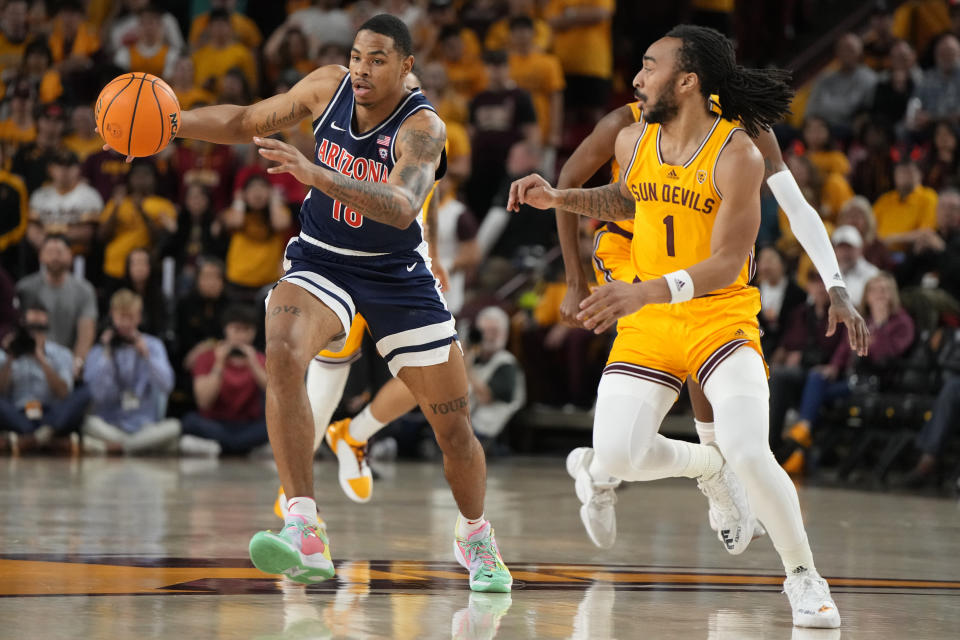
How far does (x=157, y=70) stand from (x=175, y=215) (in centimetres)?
201

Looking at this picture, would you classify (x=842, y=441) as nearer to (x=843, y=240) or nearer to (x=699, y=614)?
(x=843, y=240)

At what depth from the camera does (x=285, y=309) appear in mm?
4812

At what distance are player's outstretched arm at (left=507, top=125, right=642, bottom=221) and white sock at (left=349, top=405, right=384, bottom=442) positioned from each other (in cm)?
199

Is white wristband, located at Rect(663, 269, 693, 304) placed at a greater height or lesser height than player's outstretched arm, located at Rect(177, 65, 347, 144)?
lesser

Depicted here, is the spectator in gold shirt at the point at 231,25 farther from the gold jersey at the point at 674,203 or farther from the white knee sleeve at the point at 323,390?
the gold jersey at the point at 674,203

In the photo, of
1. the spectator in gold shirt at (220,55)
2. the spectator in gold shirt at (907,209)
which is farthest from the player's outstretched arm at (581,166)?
the spectator in gold shirt at (220,55)

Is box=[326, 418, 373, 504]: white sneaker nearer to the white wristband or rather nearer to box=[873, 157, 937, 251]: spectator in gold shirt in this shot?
the white wristband

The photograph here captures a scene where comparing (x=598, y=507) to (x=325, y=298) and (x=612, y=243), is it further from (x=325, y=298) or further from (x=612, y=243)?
(x=325, y=298)

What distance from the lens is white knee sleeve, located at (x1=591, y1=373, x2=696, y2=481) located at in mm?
4941

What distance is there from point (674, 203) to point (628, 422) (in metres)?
0.80

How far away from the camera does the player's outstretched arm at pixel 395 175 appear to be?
4.10 meters

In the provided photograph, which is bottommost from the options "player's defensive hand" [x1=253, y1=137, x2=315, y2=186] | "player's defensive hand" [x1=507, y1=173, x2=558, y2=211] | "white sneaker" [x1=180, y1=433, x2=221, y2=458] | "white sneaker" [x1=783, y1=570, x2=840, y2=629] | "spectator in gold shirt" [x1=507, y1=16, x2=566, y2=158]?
"white sneaker" [x1=783, y1=570, x2=840, y2=629]

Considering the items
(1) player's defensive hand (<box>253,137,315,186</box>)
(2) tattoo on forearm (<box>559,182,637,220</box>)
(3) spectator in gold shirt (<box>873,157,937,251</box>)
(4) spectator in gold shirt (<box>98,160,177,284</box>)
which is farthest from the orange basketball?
(3) spectator in gold shirt (<box>873,157,937,251</box>)

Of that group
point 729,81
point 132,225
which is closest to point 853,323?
point 729,81
